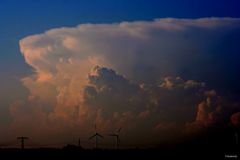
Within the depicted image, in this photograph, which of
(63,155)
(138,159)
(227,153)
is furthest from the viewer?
(138,159)

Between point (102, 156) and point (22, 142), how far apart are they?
34828 millimetres

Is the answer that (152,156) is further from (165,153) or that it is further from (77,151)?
(77,151)

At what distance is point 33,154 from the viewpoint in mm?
192250

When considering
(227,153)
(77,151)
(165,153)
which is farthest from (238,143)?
(77,151)

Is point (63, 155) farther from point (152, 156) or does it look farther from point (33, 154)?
point (152, 156)

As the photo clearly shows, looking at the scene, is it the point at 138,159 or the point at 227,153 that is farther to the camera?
the point at 138,159

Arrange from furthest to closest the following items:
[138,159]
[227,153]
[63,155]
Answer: [138,159]
[63,155]
[227,153]

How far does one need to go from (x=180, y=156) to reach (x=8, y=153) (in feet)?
241

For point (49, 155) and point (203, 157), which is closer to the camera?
point (203, 157)

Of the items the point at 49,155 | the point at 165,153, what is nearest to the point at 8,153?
the point at 49,155

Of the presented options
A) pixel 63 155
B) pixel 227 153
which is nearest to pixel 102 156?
pixel 63 155

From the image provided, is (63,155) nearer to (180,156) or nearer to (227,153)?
(180,156)

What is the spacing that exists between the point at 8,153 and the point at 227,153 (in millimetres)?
91930

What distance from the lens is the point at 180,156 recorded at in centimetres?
18175
